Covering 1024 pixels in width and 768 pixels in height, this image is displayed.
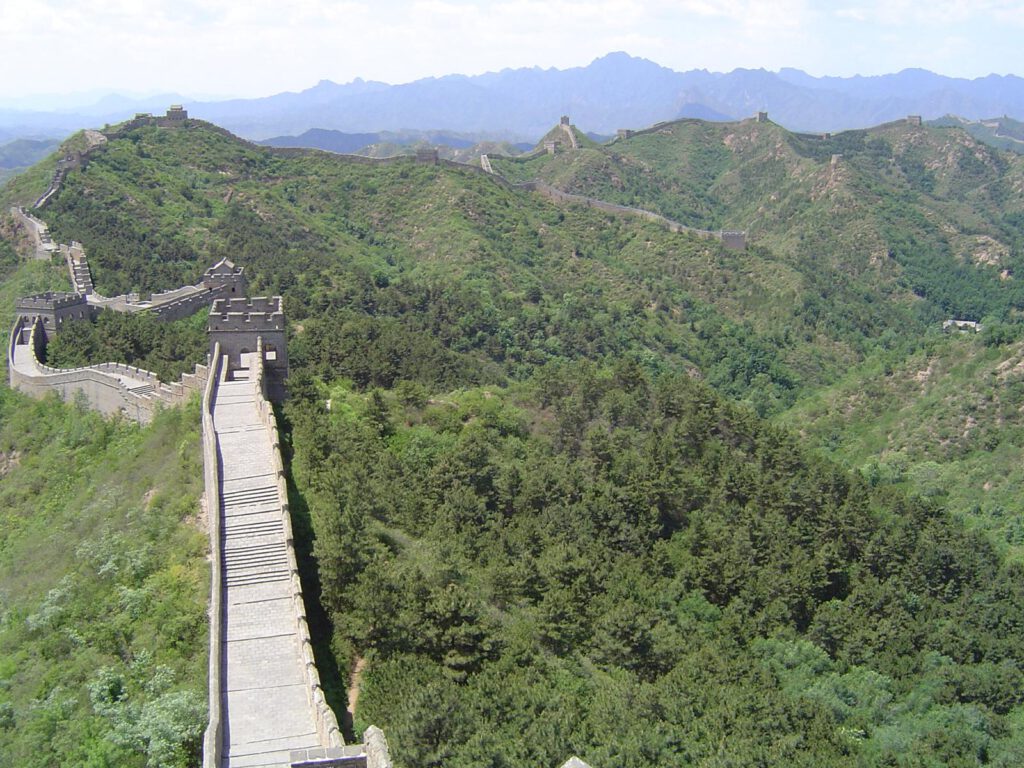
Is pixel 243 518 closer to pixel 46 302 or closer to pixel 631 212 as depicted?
pixel 46 302

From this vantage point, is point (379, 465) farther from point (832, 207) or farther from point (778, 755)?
point (832, 207)

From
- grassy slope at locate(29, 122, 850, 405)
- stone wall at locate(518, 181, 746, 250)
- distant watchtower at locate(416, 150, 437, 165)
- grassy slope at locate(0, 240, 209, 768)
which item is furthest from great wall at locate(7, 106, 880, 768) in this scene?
stone wall at locate(518, 181, 746, 250)

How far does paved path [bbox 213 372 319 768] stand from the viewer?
16.8 metres

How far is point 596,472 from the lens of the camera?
121 ft

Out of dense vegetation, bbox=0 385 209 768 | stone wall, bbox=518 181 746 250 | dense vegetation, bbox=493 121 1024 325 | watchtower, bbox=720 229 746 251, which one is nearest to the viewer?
dense vegetation, bbox=0 385 209 768

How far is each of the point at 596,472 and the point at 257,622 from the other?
19.1 meters

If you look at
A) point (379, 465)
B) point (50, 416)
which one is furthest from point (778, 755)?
point (50, 416)

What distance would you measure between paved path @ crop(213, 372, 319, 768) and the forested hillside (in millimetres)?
1221

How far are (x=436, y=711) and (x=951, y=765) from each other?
41.7ft

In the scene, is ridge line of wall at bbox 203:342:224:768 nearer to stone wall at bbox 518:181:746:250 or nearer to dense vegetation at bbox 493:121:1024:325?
dense vegetation at bbox 493:121:1024:325

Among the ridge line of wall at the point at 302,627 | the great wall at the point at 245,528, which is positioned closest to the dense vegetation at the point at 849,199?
the great wall at the point at 245,528

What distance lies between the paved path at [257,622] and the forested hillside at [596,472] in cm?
122

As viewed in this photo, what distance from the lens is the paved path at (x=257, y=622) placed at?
1683 cm

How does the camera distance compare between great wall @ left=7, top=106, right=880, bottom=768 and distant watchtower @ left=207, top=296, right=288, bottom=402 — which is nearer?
great wall @ left=7, top=106, right=880, bottom=768
